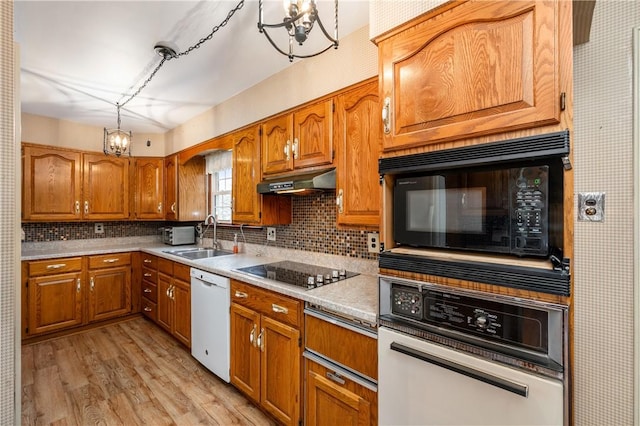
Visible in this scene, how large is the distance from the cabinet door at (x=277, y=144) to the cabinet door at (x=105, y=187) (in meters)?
2.58

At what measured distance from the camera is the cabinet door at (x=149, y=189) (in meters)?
3.99

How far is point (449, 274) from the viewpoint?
1.04 metres

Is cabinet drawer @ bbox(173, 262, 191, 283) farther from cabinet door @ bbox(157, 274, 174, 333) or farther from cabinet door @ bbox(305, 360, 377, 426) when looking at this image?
cabinet door @ bbox(305, 360, 377, 426)

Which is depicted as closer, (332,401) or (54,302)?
(332,401)

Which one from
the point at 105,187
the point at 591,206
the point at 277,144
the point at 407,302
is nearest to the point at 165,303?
the point at 105,187

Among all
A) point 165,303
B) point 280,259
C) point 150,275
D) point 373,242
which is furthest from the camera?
point 150,275

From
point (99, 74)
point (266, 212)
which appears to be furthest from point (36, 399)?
point (99, 74)

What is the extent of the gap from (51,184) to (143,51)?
237 cm

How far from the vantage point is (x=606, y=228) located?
3.53 feet

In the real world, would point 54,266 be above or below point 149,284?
above

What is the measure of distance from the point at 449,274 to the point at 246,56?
209cm

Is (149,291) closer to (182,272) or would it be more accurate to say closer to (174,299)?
(174,299)

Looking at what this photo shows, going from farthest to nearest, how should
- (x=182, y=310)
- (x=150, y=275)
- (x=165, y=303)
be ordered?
(x=150, y=275) → (x=165, y=303) → (x=182, y=310)

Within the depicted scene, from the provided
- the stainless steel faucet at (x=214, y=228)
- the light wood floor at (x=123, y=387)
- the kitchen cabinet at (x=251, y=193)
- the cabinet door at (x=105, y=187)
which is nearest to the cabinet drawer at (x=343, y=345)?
the light wood floor at (x=123, y=387)
